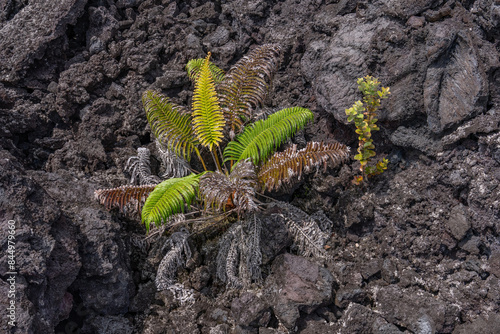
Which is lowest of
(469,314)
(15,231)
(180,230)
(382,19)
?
(469,314)

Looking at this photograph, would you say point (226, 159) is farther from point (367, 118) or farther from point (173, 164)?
point (367, 118)

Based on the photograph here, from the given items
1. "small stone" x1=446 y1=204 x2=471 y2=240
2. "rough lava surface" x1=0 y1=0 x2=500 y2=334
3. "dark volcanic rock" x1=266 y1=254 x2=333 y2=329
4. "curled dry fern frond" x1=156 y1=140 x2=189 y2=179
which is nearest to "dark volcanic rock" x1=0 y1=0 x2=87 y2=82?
"rough lava surface" x1=0 y1=0 x2=500 y2=334

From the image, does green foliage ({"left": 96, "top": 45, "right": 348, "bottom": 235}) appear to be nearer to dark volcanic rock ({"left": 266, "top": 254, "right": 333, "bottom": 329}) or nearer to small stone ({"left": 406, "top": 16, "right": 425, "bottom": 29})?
dark volcanic rock ({"left": 266, "top": 254, "right": 333, "bottom": 329})

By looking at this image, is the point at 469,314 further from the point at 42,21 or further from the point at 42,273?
the point at 42,21

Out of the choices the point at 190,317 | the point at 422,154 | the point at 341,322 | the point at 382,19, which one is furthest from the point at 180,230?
the point at 382,19

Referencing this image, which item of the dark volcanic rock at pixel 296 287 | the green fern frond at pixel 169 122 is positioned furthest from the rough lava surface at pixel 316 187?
the green fern frond at pixel 169 122

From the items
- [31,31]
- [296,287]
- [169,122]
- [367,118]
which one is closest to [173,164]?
[169,122]
